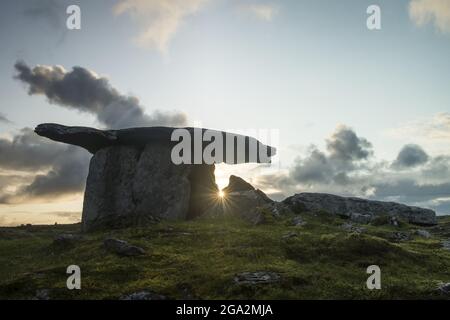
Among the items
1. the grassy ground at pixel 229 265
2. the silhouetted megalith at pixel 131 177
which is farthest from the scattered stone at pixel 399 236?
the silhouetted megalith at pixel 131 177

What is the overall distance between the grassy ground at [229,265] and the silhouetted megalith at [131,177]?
7.48 meters

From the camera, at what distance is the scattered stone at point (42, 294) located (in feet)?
63.1

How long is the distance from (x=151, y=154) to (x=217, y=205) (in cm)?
780

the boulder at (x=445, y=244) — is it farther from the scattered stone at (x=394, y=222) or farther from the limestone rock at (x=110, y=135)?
the limestone rock at (x=110, y=135)

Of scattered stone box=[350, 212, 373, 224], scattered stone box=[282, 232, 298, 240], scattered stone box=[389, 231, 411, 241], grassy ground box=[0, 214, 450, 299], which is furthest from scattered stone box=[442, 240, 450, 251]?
scattered stone box=[282, 232, 298, 240]

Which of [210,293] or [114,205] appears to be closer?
[210,293]

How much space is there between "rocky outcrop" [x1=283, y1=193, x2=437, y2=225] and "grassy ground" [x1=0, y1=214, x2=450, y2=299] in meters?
12.6

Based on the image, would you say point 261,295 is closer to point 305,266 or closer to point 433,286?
point 305,266

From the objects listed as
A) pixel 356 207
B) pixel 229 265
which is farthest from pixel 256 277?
pixel 356 207

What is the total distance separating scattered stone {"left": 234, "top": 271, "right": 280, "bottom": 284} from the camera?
65.1ft

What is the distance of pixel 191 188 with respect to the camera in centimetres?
4512

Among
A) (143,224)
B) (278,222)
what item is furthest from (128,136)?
(278,222)
